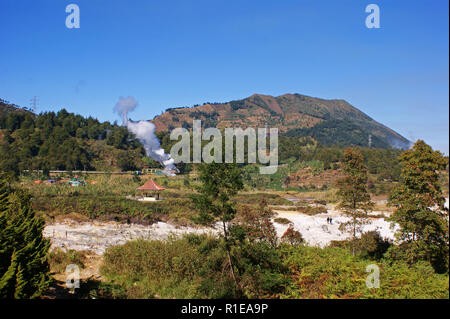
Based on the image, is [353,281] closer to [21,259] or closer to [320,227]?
[21,259]

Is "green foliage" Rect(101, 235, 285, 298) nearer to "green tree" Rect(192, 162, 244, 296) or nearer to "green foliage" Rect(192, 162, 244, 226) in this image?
"green tree" Rect(192, 162, 244, 296)

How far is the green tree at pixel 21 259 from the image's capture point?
7.39m

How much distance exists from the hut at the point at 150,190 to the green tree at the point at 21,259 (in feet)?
65.1

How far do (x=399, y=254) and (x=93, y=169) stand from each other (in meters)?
37.6

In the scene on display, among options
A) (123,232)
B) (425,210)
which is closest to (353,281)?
(425,210)

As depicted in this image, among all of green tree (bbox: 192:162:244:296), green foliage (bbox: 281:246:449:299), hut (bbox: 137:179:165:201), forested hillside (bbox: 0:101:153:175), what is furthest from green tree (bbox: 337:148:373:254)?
forested hillside (bbox: 0:101:153:175)

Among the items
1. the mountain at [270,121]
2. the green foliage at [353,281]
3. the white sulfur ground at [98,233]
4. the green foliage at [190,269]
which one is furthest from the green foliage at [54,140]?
the mountain at [270,121]

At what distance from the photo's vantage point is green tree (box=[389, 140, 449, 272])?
12.0 meters

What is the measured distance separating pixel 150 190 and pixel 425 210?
2264 cm

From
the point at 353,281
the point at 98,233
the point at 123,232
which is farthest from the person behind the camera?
the point at 123,232

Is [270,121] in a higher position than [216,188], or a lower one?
higher

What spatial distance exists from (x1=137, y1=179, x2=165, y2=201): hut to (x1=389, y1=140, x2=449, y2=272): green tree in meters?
20.8

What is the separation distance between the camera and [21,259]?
317 inches
